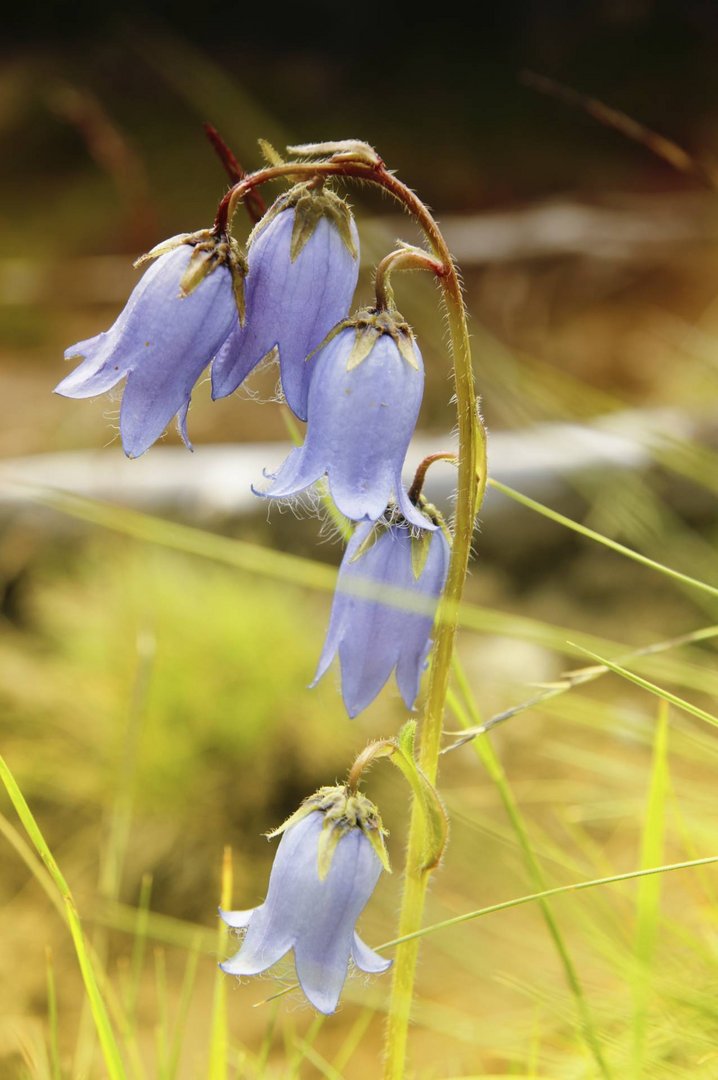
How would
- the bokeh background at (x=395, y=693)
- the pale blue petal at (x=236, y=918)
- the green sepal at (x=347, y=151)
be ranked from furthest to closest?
the bokeh background at (x=395, y=693), the pale blue petal at (x=236, y=918), the green sepal at (x=347, y=151)

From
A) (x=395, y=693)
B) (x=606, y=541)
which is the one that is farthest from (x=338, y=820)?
(x=606, y=541)

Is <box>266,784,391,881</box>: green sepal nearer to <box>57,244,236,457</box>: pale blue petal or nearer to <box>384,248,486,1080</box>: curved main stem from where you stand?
<box>384,248,486,1080</box>: curved main stem

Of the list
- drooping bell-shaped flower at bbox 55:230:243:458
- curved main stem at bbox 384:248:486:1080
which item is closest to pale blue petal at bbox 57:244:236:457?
drooping bell-shaped flower at bbox 55:230:243:458

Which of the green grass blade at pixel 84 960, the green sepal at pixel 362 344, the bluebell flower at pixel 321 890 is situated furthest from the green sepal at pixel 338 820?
the green sepal at pixel 362 344

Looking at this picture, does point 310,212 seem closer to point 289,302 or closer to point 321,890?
point 289,302

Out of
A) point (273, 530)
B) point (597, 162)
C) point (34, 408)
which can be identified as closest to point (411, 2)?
point (597, 162)

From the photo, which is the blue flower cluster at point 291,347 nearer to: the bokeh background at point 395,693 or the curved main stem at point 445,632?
the curved main stem at point 445,632

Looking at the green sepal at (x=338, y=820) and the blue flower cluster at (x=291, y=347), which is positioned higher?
the blue flower cluster at (x=291, y=347)
